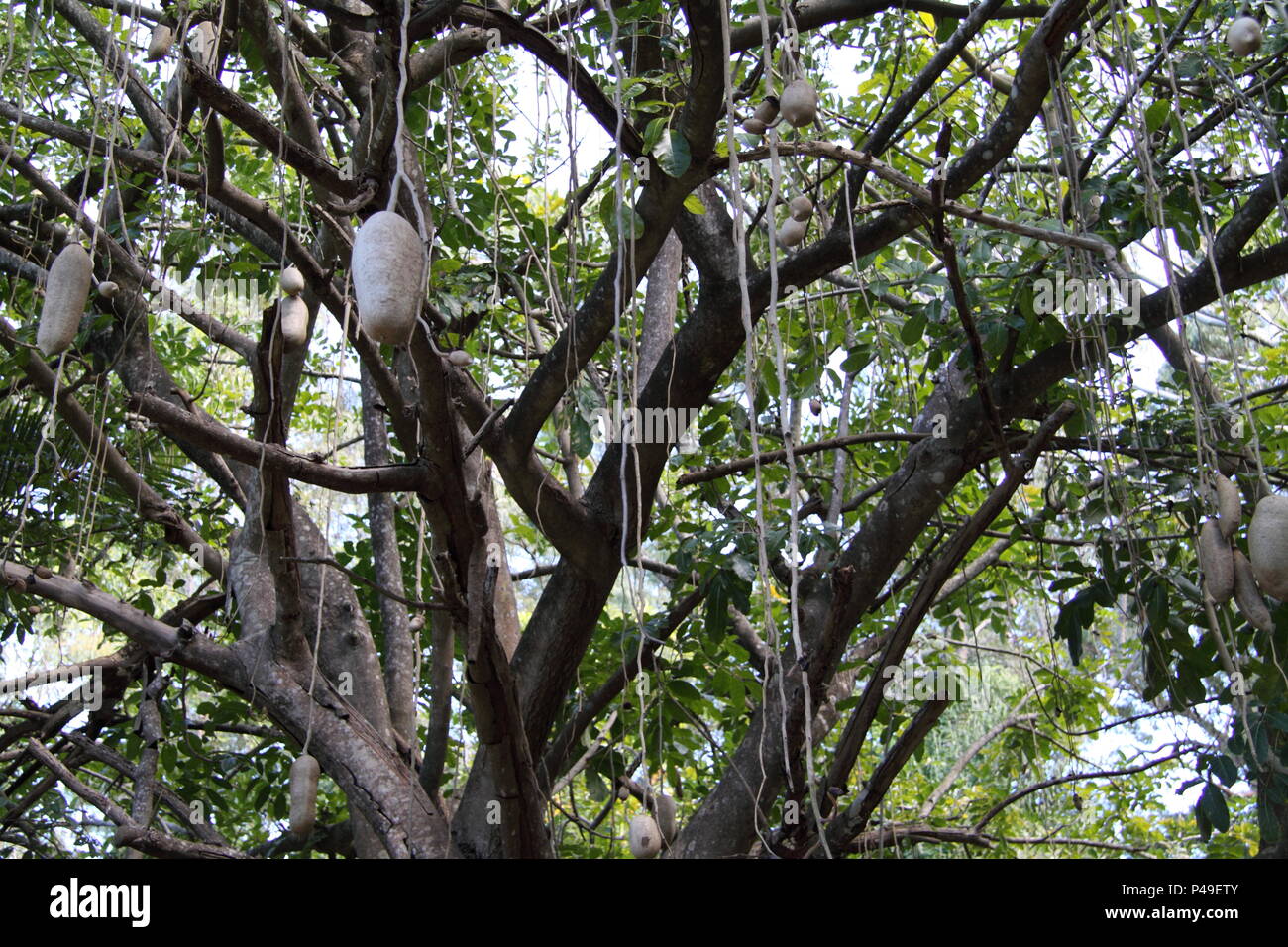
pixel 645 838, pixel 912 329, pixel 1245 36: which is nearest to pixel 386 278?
pixel 645 838

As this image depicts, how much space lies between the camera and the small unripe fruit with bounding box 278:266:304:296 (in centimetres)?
190

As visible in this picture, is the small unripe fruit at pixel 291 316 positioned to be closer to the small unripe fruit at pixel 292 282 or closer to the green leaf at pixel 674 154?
the small unripe fruit at pixel 292 282

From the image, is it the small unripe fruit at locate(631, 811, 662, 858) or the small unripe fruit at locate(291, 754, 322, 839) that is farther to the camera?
the small unripe fruit at locate(291, 754, 322, 839)

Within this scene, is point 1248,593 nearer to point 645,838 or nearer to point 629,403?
point 645,838

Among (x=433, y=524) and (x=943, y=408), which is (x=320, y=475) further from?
(x=943, y=408)

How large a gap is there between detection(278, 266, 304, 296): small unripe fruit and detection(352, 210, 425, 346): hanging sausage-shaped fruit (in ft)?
3.23

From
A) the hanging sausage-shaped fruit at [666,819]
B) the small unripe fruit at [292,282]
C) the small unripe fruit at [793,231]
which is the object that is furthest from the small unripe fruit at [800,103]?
the hanging sausage-shaped fruit at [666,819]

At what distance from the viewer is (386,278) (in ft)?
3.07

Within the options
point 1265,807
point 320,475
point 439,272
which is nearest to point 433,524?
point 320,475

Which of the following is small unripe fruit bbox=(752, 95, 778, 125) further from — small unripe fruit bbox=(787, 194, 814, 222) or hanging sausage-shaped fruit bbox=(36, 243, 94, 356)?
hanging sausage-shaped fruit bbox=(36, 243, 94, 356)

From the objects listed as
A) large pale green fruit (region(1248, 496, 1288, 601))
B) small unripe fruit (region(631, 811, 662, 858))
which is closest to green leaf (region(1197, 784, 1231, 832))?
large pale green fruit (region(1248, 496, 1288, 601))

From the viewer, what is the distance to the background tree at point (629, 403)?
6.07 ft
